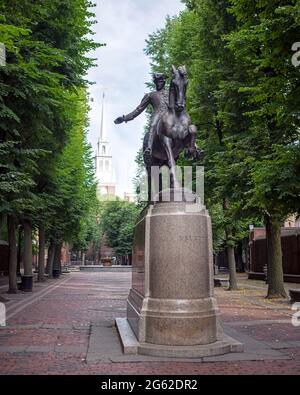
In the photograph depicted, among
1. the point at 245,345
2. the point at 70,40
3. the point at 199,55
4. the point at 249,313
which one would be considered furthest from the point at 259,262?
the point at 245,345

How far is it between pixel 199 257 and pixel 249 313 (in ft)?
22.3

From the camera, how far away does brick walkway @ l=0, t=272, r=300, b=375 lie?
272 inches

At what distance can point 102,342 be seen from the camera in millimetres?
9094

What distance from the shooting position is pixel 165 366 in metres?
7.01

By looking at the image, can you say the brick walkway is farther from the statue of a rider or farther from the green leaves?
the statue of a rider

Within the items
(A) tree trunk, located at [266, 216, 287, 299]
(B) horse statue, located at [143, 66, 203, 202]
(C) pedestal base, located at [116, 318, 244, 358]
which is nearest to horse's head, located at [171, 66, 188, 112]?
(B) horse statue, located at [143, 66, 203, 202]

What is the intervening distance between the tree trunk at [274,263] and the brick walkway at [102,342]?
285 cm

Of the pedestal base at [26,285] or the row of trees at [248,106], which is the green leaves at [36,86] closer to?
the pedestal base at [26,285]

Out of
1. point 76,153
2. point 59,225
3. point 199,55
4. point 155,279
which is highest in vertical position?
point 199,55

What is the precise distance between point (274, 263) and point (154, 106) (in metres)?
11.2

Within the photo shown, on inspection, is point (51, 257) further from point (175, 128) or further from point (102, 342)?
point (175, 128)

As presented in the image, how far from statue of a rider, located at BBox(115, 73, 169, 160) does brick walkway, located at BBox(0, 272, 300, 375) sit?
4.32m

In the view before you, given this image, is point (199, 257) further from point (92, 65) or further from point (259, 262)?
point (259, 262)
